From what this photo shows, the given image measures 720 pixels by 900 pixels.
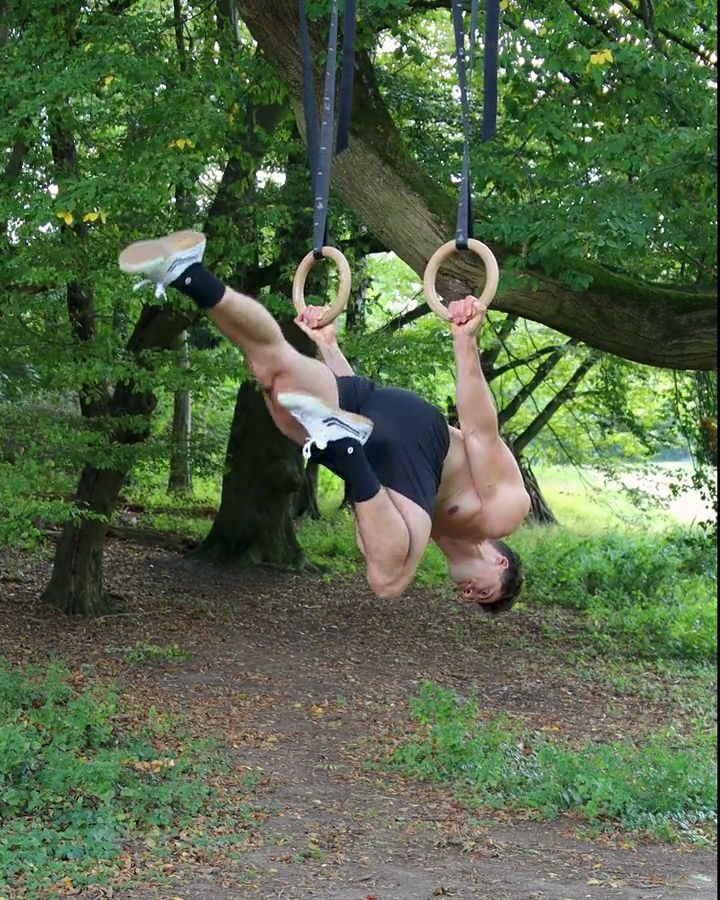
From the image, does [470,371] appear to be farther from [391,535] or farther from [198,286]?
[198,286]

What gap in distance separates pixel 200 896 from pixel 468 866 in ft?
5.15

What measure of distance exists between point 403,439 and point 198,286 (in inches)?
41.4

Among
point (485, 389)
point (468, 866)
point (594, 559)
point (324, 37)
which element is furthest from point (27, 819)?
point (594, 559)

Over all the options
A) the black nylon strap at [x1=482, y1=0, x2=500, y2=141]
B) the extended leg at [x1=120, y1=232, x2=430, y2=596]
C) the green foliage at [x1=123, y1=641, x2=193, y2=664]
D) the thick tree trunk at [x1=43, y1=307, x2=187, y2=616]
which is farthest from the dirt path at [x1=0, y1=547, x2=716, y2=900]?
the black nylon strap at [x1=482, y1=0, x2=500, y2=141]

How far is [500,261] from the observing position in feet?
22.5

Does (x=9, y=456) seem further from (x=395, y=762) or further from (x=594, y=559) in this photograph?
(x=594, y=559)

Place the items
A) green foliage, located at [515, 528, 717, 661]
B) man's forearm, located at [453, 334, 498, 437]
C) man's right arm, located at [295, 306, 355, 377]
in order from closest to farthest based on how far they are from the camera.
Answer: man's forearm, located at [453, 334, 498, 437] < man's right arm, located at [295, 306, 355, 377] < green foliage, located at [515, 528, 717, 661]

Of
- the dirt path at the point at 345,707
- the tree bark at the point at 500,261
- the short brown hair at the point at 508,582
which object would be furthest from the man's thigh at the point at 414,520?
the tree bark at the point at 500,261

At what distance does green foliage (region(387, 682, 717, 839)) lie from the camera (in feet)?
24.1

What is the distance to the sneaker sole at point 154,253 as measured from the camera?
358 centimetres

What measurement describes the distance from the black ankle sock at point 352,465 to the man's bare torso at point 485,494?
569mm

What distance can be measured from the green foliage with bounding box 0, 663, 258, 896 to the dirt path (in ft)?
1.15

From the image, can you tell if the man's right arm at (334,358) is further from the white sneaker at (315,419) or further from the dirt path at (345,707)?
the dirt path at (345,707)

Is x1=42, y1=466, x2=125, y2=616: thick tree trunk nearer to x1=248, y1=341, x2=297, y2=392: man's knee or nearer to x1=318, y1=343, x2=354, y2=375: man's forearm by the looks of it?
x1=318, y1=343, x2=354, y2=375: man's forearm
